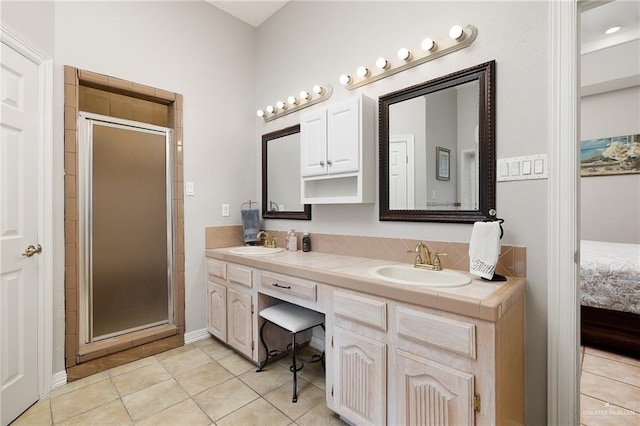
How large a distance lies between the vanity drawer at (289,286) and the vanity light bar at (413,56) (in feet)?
4.83

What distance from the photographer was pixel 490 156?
1.58 m

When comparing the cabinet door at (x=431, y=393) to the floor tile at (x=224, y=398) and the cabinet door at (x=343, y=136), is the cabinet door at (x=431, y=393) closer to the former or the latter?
the floor tile at (x=224, y=398)

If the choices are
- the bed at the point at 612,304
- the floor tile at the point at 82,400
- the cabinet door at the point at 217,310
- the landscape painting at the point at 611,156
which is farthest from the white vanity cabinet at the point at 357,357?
the landscape painting at the point at 611,156

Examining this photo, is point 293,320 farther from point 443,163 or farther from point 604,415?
point 604,415

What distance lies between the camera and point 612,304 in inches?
91.5

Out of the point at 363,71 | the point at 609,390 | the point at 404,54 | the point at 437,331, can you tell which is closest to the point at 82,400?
the point at 437,331

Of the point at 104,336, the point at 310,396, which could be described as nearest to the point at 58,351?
the point at 104,336

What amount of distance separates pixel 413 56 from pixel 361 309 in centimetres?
156

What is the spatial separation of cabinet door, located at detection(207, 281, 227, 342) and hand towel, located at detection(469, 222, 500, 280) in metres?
1.88

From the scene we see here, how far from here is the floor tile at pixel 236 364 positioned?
2.18 metres

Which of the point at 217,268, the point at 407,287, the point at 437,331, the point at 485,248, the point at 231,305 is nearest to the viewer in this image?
the point at 437,331

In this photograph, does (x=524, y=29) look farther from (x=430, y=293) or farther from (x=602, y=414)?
(x=602, y=414)

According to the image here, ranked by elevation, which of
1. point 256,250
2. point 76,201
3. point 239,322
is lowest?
point 239,322

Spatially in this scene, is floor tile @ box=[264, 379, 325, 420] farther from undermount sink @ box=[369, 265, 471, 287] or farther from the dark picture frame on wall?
the dark picture frame on wall
